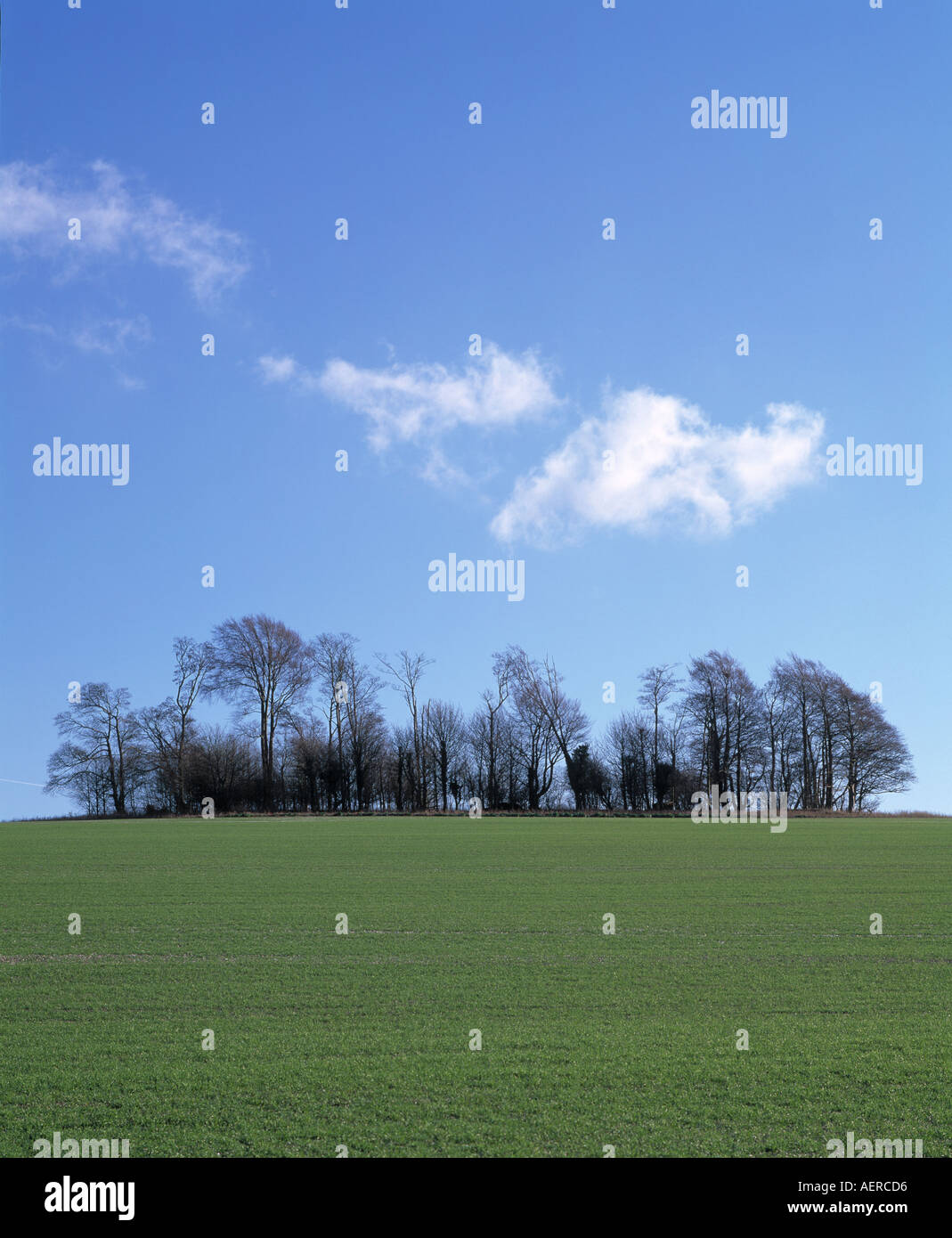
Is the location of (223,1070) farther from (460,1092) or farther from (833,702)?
(833,702)

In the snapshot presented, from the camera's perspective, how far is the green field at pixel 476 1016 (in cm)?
572

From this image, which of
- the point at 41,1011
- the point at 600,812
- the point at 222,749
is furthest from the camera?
the point at 222,749

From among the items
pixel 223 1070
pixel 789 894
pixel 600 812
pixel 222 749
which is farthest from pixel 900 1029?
pixel 222 749

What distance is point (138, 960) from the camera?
35.0 ft

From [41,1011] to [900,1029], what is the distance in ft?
24.3

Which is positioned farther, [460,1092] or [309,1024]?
[309,1024]

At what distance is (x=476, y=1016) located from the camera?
8.13m

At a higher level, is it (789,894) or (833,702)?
(833,702)

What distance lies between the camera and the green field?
572cm

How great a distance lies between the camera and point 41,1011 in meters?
8.50
